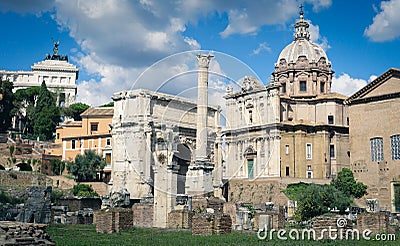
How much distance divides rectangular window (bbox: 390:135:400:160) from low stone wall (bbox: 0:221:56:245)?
32642mm

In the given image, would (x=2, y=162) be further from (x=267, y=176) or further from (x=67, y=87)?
(x=67, y=87)

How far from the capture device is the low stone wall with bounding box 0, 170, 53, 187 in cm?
4338

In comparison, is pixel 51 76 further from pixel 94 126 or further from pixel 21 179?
pixel 21 179

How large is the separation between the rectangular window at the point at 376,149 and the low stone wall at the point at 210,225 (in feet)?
87.3

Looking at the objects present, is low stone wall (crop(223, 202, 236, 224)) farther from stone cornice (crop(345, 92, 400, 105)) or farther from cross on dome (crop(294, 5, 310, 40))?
cross on dome (crop(294, 5, 310, 40))

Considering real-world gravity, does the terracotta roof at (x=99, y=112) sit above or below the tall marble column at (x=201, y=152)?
above

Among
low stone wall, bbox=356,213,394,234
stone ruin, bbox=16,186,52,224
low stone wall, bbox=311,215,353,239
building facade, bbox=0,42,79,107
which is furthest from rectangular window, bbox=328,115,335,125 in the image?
building facade, bbox=0,42,79,107

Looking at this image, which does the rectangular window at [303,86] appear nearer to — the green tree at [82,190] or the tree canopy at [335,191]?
the tree canopy at [335,191]

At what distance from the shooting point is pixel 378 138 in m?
39.9

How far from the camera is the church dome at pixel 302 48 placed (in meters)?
54.9

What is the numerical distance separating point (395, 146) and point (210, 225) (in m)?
26.7

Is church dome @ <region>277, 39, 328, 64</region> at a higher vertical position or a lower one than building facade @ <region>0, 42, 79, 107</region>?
lower

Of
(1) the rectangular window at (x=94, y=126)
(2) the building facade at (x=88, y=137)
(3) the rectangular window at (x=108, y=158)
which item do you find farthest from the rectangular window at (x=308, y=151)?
(1) the rectangular window at (x=94, y=126)

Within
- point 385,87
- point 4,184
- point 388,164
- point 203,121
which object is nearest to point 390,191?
point 388,164
